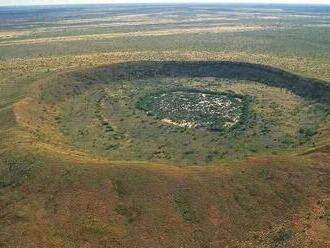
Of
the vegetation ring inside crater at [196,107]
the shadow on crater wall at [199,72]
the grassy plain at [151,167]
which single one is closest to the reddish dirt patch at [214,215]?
the grassy plain at [151,167]

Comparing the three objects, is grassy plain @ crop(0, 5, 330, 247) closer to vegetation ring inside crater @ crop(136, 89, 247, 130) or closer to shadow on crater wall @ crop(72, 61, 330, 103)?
shadow on crater wall @ crop(72, 61, 330, 103)

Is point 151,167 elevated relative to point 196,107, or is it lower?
elevated

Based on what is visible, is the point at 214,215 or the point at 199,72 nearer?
the point at 214,215

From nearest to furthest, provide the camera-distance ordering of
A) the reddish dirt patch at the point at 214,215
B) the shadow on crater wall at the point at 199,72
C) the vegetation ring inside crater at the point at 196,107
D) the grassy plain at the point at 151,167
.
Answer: the grassy plain at the point at 151,167, the reddish dirt patch at the point at 214,215, the vegetation ring inside crater at the point at 196,107, the shadow on crater wall at the point at 199,72

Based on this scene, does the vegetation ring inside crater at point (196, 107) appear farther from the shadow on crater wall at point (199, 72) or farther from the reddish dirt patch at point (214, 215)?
the reddish dirt patch at point (214, 215)

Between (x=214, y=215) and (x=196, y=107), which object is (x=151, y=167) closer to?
(x=214, y=215)

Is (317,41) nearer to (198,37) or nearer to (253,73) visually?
(198,37)

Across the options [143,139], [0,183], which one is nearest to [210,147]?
[143,139]

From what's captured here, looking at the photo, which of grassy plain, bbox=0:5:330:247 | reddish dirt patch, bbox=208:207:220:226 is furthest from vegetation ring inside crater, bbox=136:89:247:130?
reddish dirt patch, bbox=208:207:220:226

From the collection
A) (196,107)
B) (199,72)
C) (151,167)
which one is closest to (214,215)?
(151,167)
